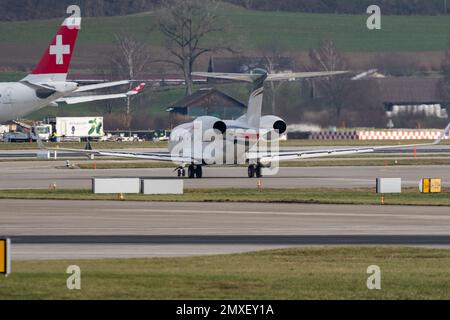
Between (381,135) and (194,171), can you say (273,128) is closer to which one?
(194,171)

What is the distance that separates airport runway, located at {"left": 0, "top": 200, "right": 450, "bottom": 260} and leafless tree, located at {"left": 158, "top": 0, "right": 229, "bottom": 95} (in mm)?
85187

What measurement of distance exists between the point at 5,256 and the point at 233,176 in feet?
158

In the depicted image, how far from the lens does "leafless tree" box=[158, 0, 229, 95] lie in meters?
136

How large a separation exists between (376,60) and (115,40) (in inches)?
1574

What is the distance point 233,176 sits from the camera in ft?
241

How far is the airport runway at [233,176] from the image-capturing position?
2564 inches

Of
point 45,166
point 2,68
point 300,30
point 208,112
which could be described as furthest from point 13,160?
point 300,30

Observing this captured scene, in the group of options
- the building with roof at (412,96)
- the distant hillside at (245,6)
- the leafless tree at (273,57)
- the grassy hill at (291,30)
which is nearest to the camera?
the leafless tree at (273,57)

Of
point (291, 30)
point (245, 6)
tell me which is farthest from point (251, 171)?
point (245, 6)

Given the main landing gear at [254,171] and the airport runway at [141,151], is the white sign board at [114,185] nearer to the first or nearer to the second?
the main landing gear at [254,171]

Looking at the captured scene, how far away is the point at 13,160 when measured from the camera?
92.3m

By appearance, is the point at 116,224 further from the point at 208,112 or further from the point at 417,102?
the point at 417,102

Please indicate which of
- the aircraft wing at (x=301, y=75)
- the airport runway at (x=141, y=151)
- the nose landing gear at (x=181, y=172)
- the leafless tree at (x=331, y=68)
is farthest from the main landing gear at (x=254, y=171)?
the leafless tree at (x=331, y=68)

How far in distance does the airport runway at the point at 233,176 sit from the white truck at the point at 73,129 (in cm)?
3509
